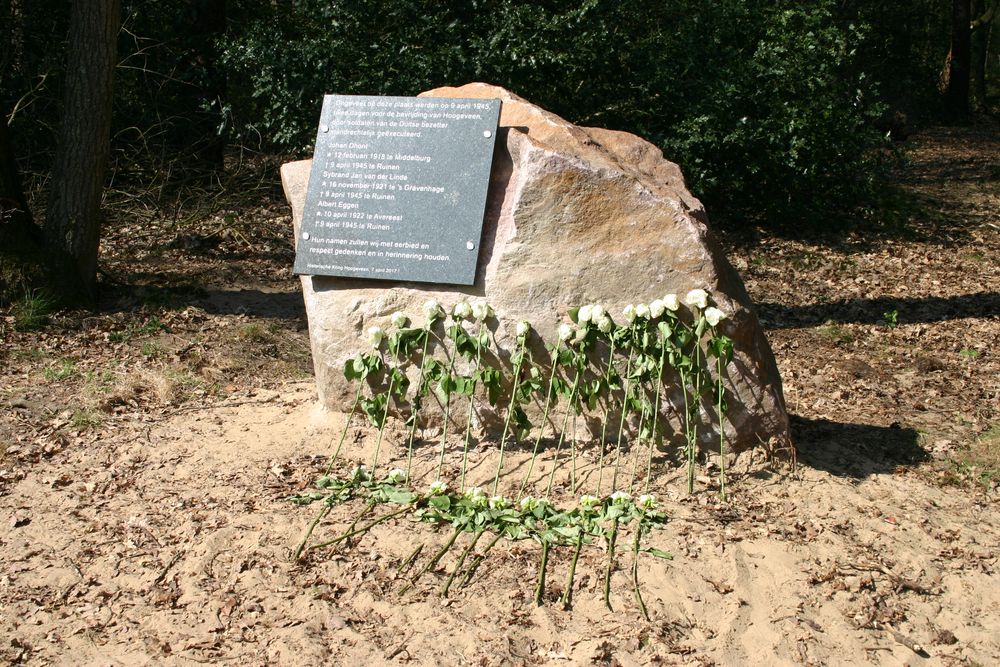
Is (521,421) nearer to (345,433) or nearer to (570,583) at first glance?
(345,433)

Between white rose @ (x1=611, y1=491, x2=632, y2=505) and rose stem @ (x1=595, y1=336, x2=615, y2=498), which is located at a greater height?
rose stem @ (x1=595, y1=336, x2=615, y2=498)

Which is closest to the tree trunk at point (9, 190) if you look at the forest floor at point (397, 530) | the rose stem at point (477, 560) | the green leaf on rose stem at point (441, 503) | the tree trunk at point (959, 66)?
the forest floor at point (397, 530)

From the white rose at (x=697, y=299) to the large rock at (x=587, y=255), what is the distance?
0.10 metres

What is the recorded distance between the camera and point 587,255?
451cm

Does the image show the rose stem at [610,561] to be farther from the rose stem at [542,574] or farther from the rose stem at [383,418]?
the rose stem at [383,418]

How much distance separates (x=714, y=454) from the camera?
458 centimetres

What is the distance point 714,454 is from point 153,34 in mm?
8357

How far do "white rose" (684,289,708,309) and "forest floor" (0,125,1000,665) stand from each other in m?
0.80

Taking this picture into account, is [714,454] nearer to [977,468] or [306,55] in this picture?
[977,468]

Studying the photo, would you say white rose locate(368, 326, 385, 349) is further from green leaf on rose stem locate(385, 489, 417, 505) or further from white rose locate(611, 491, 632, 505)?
white rose locate(611, 491, 632, 505)

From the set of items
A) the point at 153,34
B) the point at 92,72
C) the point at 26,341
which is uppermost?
the point at 153,34

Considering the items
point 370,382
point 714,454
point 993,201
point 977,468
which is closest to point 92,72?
point 370,382

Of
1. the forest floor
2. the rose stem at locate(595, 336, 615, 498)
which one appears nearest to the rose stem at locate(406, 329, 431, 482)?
the forest floor

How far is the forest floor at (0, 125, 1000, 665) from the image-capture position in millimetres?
3426
